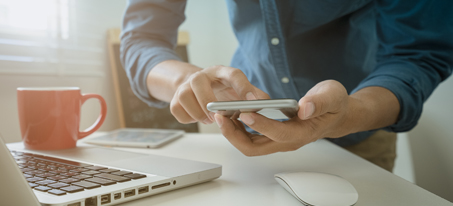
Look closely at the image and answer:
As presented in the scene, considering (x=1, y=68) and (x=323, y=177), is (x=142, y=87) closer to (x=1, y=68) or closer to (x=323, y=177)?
(x=323, y=177)

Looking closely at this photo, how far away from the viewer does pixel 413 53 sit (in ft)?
2.54

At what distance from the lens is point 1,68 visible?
1.17 m

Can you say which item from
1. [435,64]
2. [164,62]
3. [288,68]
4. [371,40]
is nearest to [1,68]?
[164,62]

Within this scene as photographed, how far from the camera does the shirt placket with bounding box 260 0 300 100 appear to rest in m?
0.80

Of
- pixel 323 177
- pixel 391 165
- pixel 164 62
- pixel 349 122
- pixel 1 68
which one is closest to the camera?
pixel 323 177

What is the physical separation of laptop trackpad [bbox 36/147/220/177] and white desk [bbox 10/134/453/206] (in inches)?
1.1

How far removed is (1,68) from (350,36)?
1163 millimetres

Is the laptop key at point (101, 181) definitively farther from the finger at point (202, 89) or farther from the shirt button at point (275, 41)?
the shirt button at point (275, 41)

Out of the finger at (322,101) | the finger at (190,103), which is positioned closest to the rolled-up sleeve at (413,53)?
the finger at (322,101)

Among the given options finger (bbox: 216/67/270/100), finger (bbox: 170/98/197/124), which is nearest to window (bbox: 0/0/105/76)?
finger (bbox: 170/98/197/124)

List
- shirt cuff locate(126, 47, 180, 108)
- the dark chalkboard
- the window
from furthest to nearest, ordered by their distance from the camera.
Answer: the dark chalkboard → the window → shirt cuff locate(126, 47, 180, 108)

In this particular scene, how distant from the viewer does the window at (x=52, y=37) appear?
1245mm

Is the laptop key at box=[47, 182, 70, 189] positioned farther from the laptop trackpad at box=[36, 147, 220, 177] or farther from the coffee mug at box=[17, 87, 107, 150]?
the coffee mug at box=[17, 87, 107, 150]

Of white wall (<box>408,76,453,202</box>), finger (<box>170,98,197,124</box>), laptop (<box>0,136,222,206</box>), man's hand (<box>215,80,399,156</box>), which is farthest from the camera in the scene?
white wall (<box>408,76,453,202</box>)
